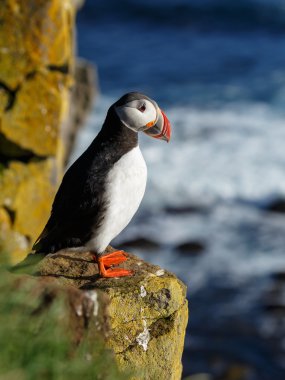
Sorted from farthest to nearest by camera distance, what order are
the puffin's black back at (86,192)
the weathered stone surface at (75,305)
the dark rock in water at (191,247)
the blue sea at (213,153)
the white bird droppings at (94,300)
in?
the dark rock in water at (191,247)
the blue sea at (213,153)
the puffin's black back at (86,192)
the white bird droppings at (94,300)
the weathered stone surface at (75,305)

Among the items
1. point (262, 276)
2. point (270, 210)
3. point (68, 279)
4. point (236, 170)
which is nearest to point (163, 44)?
point (236, 170)

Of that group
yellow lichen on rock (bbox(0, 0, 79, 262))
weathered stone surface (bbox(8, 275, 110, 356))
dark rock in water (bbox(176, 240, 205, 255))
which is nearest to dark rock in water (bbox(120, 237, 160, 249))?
dark rock in water (bbox(176, 240, 205, 255))

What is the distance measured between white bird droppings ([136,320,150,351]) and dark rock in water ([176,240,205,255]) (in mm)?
8621

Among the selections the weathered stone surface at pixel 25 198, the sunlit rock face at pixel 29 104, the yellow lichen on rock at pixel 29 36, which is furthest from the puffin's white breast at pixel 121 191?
the yellow lichen on rock at pixel 29 36

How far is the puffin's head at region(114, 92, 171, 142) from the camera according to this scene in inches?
184

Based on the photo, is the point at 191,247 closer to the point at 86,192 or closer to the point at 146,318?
the point at 86,192

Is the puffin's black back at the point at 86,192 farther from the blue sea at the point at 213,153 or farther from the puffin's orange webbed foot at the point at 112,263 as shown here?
the blue sea at the point at 213,153

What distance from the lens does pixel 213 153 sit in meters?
18.0

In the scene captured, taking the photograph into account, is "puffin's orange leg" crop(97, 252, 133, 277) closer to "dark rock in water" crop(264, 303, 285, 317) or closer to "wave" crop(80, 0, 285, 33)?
"dark rock in water" crop(264, 303, 285, 317)

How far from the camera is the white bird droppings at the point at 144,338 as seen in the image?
4.40 meters

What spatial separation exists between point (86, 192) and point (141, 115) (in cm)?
55

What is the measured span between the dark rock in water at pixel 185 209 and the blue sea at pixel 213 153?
0.07 feet

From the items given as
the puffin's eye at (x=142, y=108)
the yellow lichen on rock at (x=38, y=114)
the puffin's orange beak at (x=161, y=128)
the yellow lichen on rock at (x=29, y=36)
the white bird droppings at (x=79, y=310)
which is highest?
Result: the white bird droppings at (x=79, y=310)

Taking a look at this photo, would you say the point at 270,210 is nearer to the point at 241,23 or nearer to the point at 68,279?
the point at 68,279
